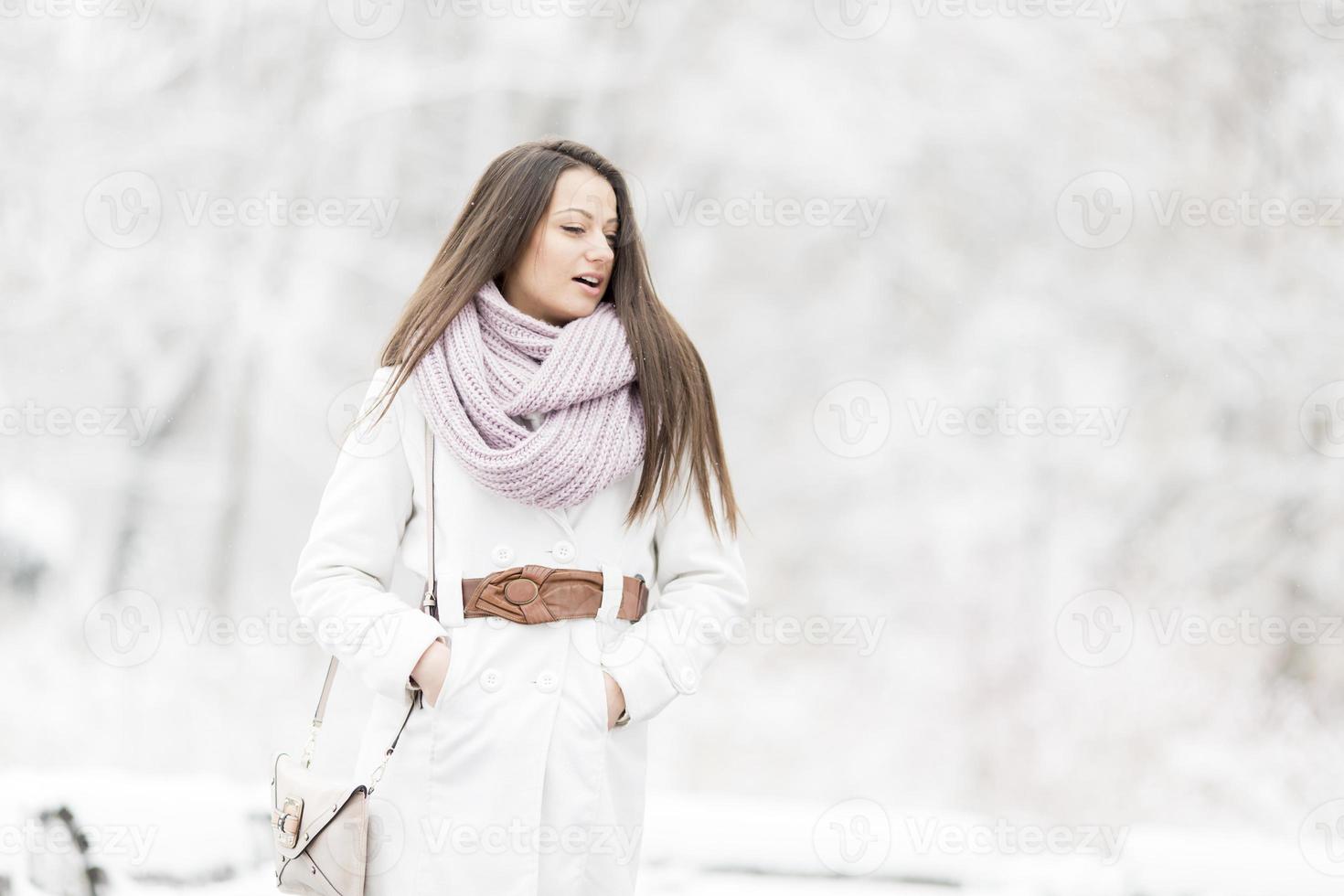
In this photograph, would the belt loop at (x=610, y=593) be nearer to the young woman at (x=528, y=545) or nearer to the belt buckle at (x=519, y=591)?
the young woman at (x=528, y=545)

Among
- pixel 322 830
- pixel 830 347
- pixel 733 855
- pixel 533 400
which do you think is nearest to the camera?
pixel 322 830

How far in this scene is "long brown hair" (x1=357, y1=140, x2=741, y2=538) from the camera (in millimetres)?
1704

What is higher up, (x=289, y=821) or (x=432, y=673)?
(x=432, y=673)

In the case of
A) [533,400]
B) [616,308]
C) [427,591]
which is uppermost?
[616,308]

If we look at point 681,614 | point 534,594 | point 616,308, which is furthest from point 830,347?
point 534,594

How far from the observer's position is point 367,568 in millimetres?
1643

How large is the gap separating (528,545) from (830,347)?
252cm

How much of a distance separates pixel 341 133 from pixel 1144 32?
9.22 feet

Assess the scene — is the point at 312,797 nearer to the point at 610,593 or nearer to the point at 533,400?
the point at 610,593

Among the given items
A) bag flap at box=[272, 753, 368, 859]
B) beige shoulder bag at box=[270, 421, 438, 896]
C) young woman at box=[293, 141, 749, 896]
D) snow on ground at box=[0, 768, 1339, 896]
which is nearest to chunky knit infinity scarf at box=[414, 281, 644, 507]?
young woman at box=[293, 141, 749, 896]

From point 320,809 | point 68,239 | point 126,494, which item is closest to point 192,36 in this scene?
point 68,239

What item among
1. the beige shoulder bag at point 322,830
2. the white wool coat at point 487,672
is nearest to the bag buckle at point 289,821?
the beige shoulder bag at point 322,830

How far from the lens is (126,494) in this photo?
3.88 meters

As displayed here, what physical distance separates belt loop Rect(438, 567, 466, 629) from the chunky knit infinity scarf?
0.50 ft
